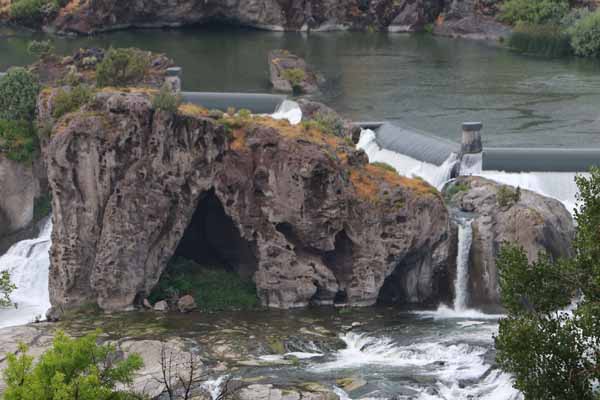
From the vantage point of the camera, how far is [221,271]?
184 ft

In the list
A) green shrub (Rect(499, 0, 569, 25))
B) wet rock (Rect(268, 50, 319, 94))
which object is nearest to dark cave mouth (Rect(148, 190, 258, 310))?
wet rock (Rect(268, 50, 319, 94))

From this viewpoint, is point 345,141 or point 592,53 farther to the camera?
point 592,53

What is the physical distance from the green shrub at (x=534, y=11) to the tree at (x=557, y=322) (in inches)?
2597

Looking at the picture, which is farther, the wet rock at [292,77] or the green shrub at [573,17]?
the green shrub at [573,17]

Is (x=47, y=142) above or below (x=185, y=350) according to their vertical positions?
above

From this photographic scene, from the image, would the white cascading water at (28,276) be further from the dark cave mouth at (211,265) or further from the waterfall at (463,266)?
the waterfall at (463,266)

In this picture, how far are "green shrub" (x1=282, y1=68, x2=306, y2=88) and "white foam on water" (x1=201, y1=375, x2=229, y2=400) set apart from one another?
123ft

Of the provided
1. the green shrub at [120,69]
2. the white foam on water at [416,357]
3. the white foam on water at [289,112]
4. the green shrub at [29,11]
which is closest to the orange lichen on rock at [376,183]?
the white foam on water at [416,357]

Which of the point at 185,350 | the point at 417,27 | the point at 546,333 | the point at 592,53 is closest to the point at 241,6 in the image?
the point at 417,27

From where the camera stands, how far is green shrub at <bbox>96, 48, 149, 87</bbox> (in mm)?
66125

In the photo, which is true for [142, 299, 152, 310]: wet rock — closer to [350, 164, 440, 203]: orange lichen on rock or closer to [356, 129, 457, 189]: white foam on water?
[350, 164, 440, 203]: orange lichen on rock

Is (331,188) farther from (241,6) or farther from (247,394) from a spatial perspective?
(241,6)

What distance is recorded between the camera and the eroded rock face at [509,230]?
52.4m

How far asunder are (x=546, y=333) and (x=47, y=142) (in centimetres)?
2895
